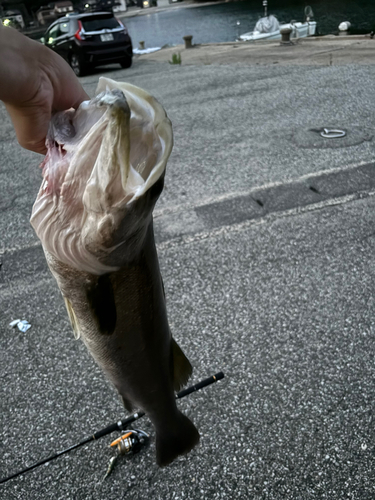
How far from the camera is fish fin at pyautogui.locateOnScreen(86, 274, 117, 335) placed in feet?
4.29

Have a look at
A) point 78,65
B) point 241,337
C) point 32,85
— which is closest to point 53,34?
point 78,65

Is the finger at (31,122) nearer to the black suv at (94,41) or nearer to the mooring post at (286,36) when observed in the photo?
the black suv at (94,41)

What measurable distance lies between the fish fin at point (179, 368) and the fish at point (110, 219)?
0.10 m

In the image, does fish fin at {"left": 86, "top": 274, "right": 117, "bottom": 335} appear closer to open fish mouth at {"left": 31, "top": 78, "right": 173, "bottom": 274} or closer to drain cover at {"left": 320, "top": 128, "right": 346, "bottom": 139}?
open fish mouth at {"left": 31, "top": 78, "right": 173, "bottom": 274}

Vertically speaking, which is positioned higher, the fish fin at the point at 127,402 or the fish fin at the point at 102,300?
the fish fin at the point at 102,300

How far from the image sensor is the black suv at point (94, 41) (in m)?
12.9

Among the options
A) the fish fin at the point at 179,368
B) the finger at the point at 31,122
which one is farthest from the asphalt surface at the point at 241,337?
the finger at the point at 31,122

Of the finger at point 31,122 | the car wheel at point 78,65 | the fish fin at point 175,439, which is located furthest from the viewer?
the car wheel at point 78,65

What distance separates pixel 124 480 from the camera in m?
2.16

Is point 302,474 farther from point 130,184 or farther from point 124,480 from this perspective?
point 130,184

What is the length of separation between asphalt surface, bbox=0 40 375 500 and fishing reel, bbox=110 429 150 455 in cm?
5

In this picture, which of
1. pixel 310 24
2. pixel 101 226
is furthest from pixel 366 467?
pixel 310 24

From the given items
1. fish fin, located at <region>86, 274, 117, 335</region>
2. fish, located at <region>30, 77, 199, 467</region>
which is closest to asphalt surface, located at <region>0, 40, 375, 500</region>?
fish, located at <region>30, 77, 199, 467</region>

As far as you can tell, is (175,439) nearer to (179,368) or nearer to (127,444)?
(179,368)
